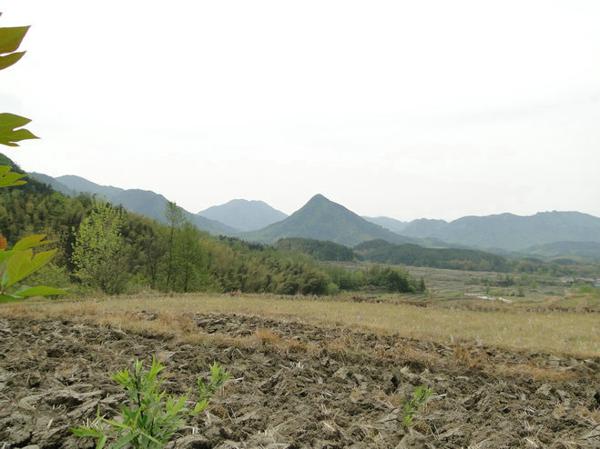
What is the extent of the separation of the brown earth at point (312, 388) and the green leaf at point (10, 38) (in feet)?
11.0

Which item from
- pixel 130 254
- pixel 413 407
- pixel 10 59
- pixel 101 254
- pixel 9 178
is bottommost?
pixel 130 254

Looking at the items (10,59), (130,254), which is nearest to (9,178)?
(10,59)

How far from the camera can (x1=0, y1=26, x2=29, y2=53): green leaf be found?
24.3 inches

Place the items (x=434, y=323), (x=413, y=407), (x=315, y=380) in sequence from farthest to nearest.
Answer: (x=434, y=323)
(x=315, y=380)
(x=413, y=407)

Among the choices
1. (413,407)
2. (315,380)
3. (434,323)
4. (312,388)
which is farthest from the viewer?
(434,323)

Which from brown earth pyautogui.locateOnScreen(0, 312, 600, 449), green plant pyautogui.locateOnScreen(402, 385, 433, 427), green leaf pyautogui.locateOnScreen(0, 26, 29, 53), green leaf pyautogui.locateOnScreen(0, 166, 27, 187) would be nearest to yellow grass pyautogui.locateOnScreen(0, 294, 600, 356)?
brown earth pyautogui.locateOnScreen(0, 312, 600, 449)

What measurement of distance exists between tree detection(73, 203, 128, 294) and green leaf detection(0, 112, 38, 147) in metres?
33.1

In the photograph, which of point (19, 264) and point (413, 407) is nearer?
point (19, 264)

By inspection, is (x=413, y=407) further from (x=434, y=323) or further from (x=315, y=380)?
(x=434, y=323)

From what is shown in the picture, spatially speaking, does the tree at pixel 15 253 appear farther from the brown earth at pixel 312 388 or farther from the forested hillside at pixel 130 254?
the forested hillside at pixel 130 254

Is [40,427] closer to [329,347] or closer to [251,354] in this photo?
[251,354]

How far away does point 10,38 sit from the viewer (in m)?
0.62

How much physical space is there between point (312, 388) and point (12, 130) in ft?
19.9

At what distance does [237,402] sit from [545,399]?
5.58 meters
